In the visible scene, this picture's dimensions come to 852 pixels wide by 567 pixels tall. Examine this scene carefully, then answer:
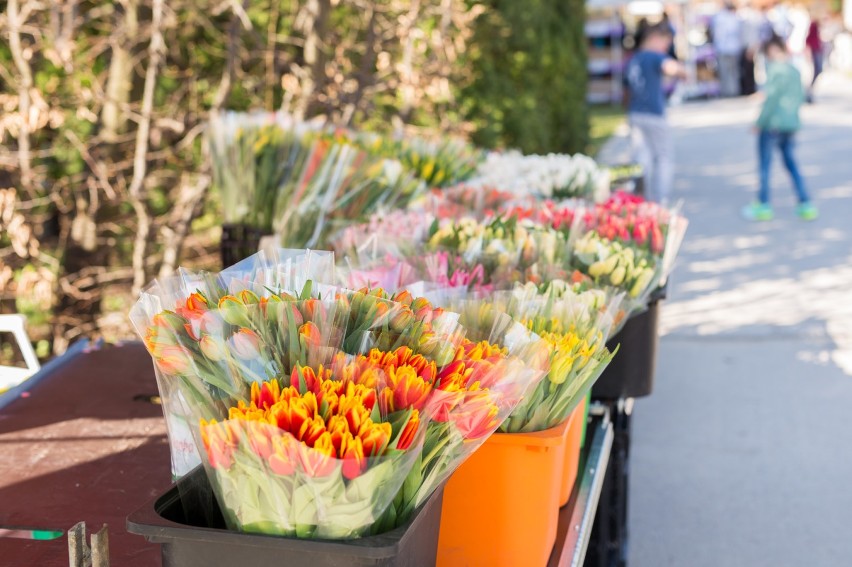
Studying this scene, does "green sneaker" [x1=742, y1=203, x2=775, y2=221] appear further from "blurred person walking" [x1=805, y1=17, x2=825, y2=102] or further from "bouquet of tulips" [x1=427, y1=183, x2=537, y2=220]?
"blurred person walking" [x1=805, y1=17, x2=825, y2=102]

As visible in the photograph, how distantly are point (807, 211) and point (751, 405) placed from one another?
15.5 ft

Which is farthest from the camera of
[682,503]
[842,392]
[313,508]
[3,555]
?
[842,392]

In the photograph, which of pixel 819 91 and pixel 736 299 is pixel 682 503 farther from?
Answer: pixel 819 91

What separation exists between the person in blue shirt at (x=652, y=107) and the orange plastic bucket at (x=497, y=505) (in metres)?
7.05

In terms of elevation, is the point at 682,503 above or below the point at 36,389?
below

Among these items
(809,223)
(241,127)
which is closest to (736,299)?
(809,223)

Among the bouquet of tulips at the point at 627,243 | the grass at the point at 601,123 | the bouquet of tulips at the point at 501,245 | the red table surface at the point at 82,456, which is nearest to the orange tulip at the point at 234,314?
the red table surface at the point at 82,456

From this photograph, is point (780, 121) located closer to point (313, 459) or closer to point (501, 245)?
point (501, 245)

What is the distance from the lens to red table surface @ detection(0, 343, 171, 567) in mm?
1708

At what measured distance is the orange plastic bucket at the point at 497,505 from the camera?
1673 mm

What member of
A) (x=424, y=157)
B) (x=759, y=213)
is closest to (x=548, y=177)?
(x=424, y=157)

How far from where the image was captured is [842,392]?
4.94 metres

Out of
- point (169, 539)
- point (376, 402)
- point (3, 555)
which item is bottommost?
point (3, 555)

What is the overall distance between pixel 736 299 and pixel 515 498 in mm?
5396
